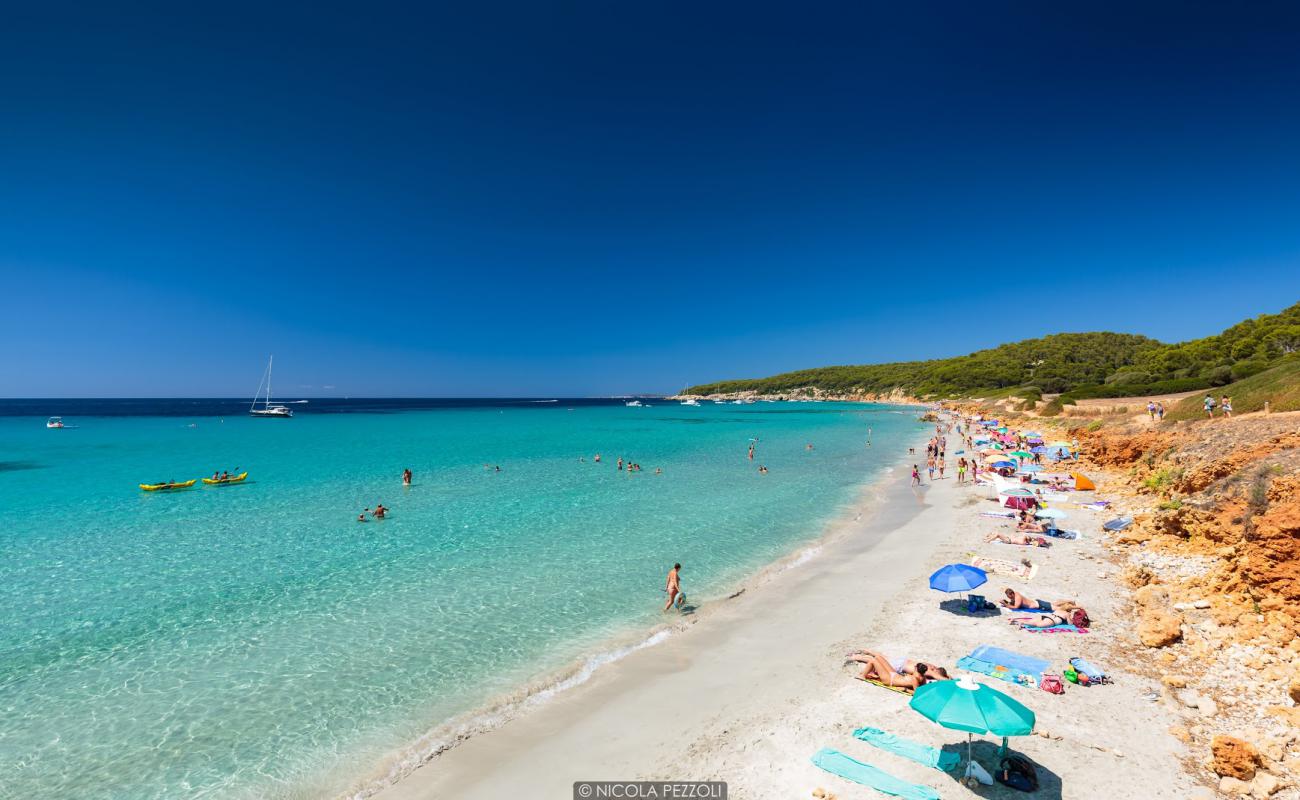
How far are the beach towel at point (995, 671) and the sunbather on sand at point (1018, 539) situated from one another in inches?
383

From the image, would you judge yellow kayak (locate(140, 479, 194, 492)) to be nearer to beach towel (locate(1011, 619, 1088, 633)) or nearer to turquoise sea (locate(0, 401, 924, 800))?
turquoise sea (locate(0, 401, 924, 800))

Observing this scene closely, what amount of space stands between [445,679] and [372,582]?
6.52 m

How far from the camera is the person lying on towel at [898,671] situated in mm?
9055

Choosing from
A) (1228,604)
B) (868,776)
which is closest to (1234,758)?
(868,776)

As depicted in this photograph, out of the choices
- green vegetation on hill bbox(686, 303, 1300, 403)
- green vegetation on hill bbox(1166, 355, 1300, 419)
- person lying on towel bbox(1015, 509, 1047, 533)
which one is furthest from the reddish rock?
green vegetation on hill bbox(686, 303, 1300, 403)

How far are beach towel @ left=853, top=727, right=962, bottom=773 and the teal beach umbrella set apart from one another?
252mm

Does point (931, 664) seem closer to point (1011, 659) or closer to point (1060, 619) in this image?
point (1011, 659)

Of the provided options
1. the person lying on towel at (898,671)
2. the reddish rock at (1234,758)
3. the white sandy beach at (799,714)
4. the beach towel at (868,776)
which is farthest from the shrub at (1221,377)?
the beach towel at (868,776)

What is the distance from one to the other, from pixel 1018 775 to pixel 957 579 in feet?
19.5

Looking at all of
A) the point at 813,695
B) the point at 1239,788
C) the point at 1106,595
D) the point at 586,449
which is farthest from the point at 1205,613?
the point at 586,449

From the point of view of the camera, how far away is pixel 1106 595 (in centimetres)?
1284

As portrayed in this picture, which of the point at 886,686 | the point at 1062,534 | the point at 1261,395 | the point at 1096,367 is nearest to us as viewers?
the point at 886,686

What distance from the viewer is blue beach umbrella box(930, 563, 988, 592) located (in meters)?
12.0

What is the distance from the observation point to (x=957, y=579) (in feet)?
40.3
